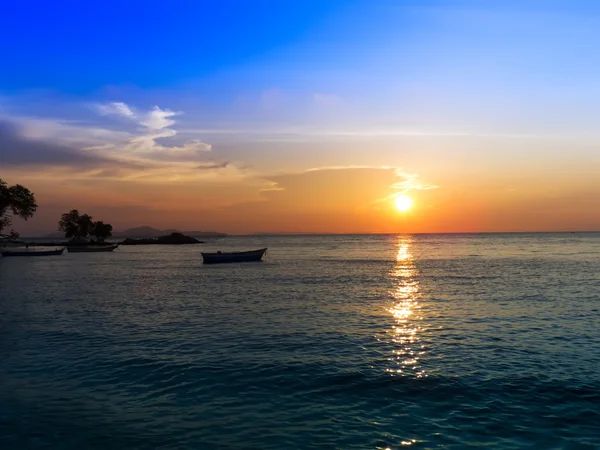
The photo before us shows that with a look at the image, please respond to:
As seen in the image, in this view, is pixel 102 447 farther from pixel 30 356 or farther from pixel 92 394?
pixel 30 356

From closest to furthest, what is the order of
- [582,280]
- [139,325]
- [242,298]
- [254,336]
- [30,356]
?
[30,356], [254,336], [139,325], [242,298], [582,280]

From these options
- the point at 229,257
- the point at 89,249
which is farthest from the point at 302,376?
the point at 89,249

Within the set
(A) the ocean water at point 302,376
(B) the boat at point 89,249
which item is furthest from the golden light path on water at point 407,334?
(B) the boat at point 89,249

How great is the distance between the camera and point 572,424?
45.2ft

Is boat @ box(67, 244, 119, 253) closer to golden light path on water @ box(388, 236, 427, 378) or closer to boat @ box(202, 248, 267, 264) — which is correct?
boat @ box(202, 248, 267, 264)

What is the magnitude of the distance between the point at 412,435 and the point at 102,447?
8.40 metres

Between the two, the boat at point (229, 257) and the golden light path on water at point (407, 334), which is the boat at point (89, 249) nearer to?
the boat at point (229, 257)

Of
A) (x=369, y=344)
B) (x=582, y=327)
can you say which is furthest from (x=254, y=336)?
(x=582, y=327)

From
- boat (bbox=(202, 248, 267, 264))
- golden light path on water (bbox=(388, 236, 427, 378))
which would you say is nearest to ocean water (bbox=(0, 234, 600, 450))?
golden light path on water (bbox=(388, 236, 427, 378))

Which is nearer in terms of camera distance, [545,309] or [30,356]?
[30,356]

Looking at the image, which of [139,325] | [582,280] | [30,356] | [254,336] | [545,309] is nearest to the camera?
[30,356]

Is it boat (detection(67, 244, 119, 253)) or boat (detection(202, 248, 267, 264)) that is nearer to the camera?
boat (detection(202, 248, 267, 264))

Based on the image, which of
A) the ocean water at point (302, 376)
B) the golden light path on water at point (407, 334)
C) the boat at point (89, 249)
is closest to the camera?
the ocean water at point (302, 376)

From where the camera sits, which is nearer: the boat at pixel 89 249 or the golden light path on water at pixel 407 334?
the golden light path on water at pixel 407 334
